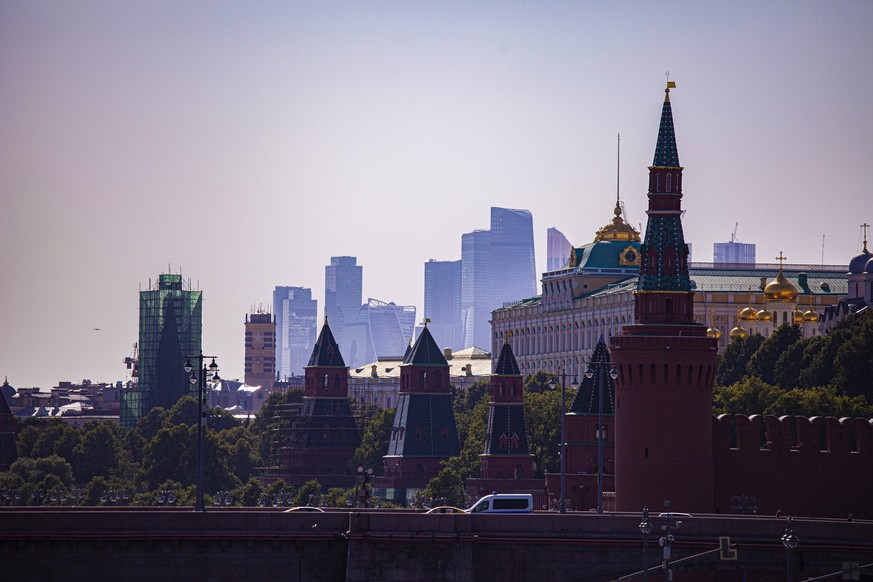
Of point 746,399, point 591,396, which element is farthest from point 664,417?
point 746,399

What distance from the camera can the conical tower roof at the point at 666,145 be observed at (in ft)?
467

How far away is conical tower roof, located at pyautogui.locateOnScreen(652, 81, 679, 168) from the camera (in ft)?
467

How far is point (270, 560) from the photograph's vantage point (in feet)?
360

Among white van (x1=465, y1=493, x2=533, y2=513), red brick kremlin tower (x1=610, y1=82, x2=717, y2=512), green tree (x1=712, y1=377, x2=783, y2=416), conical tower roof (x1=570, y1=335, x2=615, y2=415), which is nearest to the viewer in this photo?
white van (x1=465, y1=493, x2=533, y2=513)

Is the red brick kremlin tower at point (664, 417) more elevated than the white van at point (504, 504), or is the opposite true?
the red brick kremlin tower at point (664, 417)

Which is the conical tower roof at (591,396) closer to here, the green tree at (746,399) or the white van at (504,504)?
the green tree at (746,399)

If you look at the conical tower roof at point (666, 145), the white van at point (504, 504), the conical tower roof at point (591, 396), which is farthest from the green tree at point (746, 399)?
the white van at point (504, 504)

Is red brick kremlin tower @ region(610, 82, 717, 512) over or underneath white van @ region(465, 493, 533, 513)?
over

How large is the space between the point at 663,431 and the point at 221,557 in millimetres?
35850

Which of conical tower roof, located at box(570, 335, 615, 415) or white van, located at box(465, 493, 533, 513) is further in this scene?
conical tower roof, located at box(570, 335, 615, 415)

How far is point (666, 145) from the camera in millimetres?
142875

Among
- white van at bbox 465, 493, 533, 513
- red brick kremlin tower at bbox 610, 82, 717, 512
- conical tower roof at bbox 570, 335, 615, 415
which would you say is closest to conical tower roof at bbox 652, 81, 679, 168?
red brick kremlin tower at bbox 610, 82, 717, 512

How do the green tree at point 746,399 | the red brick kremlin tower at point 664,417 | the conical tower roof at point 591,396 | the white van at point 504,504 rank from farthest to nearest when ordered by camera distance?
the green tree at point 746,399, the conical tower roof at point 591,396, the red brick kremlin tower at point 664,417, the white van at point 504,504

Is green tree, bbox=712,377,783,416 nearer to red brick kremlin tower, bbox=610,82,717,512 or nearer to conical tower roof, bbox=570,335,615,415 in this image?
conical tower roof, bbox=570,335,615,415
